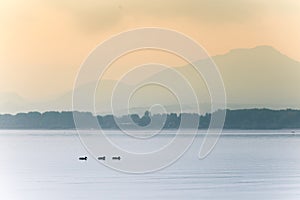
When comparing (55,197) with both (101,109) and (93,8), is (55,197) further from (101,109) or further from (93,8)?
(93,8)

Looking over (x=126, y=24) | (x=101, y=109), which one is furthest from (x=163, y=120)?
(x=126, y=24)

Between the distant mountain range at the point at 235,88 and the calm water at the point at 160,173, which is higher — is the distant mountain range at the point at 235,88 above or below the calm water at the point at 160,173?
above

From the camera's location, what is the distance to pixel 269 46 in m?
6.87

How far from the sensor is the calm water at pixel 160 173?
5355 millimetres

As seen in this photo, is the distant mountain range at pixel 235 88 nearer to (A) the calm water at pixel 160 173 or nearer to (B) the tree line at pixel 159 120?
(B) the tree line at pixel 159 120

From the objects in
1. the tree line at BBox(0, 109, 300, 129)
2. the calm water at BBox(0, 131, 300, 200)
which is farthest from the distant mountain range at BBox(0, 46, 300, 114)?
the calm water at BBox(0, 131, 300, 200)

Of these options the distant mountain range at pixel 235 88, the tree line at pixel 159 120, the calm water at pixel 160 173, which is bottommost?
the calm water at pixel 160 173

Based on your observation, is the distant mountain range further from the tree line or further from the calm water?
the calm water

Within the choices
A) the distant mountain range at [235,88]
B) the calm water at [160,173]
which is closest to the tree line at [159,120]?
the distant mountain range at [235,88]

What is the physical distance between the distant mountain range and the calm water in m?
0.67

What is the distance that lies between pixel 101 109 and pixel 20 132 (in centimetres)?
248

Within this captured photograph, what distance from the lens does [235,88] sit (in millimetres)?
7102

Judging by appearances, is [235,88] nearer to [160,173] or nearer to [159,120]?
[159,120]

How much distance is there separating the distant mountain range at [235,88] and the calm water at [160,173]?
67 centimetres
